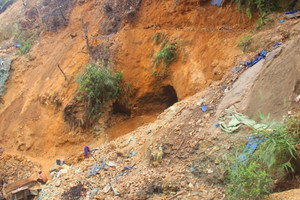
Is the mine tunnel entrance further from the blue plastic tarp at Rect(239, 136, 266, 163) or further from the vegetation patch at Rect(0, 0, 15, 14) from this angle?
the vegetation patch at Rect(0, 0, 15, 14)

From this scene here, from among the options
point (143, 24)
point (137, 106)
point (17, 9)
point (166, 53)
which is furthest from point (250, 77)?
point (17, 9)

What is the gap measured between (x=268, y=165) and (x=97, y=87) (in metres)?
6.50

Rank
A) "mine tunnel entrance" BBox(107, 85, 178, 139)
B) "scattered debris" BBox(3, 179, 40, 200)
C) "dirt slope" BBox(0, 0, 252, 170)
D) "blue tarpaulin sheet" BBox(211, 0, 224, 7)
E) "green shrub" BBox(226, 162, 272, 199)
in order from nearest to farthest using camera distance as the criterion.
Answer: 1. "green shrub" BBox(226, 162, 272, 199)
2. "scattered debris" BBox(3, 179, 40, 200)
3. "dirt slope" BBox(0, 0, 252, 170)
4. "blue tarpaulin sheet" BBox(211, 0, 224, 7)
5. "mine tunnel entrance" BBox(107, 85, 178, 139)

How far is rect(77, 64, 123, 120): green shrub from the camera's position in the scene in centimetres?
859

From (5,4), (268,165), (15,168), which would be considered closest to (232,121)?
(268,165)

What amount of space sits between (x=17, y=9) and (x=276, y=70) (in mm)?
14341

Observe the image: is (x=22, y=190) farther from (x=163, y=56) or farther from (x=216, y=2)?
→ (x=216, y=2)

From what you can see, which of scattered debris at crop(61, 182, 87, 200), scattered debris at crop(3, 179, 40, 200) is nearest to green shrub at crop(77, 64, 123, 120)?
scattered debris at crop(3, 179, 40, 200)

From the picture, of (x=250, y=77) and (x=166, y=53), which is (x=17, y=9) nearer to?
(x=166, y=53)

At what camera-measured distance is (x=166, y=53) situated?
828cm

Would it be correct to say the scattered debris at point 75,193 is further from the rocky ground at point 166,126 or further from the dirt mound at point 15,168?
the dirt mound at point 15,168

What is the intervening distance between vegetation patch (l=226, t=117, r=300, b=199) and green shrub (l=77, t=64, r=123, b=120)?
6130 millimetres

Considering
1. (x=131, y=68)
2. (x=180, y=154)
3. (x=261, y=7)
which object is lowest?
(x=180, y=154)

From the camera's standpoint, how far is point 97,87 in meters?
8.66
